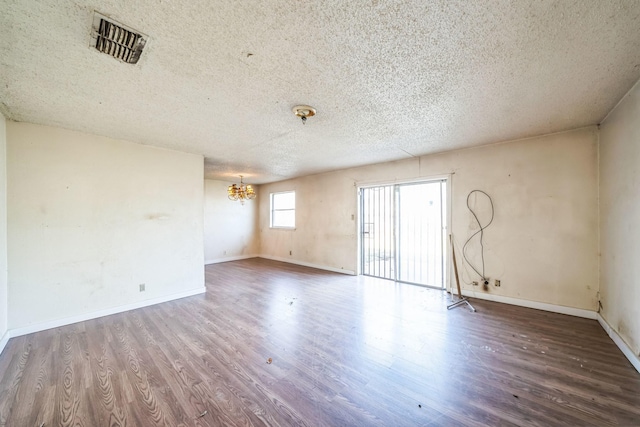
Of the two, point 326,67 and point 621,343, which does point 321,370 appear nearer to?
point 326,67

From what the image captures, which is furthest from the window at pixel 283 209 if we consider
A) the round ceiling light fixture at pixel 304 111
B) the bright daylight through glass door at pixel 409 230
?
the round ceiling light fixture at pixel 304 111

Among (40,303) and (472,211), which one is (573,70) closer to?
(472,211)

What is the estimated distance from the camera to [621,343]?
7.72ft

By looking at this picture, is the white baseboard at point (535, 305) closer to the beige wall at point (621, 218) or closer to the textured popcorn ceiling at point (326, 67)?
the beige wall at point (621, 218)

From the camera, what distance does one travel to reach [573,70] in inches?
74.3

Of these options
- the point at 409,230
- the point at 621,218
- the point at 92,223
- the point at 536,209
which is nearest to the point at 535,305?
the point at 536,209

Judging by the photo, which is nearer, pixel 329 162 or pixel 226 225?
pixel 329 162

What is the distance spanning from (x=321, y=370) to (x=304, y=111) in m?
2.49

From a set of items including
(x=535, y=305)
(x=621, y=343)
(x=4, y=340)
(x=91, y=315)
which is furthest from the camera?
(x=535, y=305)

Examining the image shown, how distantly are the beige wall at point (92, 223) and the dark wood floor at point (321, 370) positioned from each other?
473 mm

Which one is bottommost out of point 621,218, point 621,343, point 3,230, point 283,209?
point 621,343

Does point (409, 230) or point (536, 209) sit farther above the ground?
point (536, 209)

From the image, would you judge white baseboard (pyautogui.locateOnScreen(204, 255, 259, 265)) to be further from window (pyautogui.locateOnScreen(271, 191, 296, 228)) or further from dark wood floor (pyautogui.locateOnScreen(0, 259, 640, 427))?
dark wood floor (pyautogui.locateOnScreen(0, 259, 640, 427))

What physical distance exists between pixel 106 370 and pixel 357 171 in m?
4.95
